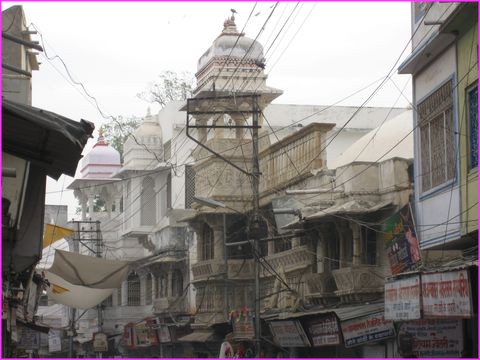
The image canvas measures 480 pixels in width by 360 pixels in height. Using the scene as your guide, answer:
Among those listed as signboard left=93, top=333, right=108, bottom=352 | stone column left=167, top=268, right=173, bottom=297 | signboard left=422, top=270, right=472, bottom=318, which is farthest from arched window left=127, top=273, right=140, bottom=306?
signboard left=422, top=270, right=472, bottom=318

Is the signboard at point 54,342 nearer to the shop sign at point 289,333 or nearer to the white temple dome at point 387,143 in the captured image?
the shop sign at point 289,333

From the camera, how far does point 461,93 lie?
598 inches

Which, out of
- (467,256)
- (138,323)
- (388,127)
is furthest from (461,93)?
(138,323)

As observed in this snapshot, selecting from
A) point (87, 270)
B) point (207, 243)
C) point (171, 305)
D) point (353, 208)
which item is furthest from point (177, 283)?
point (353, 208)

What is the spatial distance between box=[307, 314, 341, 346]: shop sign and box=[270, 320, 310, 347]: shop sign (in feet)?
1.49

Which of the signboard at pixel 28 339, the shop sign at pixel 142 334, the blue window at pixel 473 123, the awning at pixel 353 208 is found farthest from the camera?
the shop sign at pixel 142 334

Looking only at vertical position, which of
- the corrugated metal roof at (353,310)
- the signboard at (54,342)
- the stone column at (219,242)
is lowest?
the signboard at (54,342)

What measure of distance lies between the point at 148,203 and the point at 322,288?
19229mm

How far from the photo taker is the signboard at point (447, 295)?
1355 cm

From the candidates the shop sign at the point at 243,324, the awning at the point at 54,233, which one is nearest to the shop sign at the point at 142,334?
the awning at the point at 54,233

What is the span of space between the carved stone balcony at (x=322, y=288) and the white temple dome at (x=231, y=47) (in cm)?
859

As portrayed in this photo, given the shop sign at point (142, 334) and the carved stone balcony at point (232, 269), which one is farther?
the shop sign at point (142, 334)

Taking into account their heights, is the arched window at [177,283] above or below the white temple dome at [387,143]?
below

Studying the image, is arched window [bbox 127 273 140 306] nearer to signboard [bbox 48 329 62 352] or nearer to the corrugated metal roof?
signboard [bbox 48 329 62 352]
